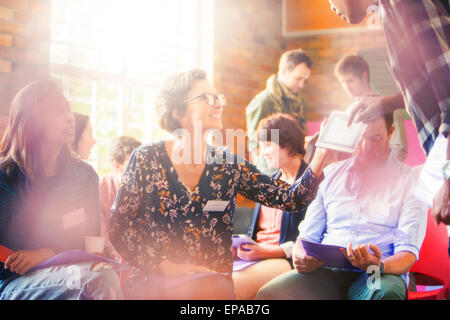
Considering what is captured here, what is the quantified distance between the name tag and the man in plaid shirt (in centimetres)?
114

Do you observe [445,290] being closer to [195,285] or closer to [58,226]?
[195,285]

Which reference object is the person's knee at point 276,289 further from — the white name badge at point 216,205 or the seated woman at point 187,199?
the white name badge at point 216,205

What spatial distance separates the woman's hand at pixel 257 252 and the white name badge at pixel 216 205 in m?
0.37

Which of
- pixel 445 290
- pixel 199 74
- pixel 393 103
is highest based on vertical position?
pixel 199 74

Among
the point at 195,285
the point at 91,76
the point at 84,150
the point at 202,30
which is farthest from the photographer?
the point at 202,30

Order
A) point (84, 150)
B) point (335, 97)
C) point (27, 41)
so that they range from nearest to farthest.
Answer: point (84, 150) → point (27, 41) → point (335, 97)

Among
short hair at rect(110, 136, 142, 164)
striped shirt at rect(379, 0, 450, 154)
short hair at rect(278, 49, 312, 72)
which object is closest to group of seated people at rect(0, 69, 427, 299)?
striped shirt at rect(379, 0, 450, 154)

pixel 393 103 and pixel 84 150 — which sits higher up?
pixel 393 103

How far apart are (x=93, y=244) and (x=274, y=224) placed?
2.59ft

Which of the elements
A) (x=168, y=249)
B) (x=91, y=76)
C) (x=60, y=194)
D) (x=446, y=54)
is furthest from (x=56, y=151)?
(x=446, y=54)

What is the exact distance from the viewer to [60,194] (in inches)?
59.9

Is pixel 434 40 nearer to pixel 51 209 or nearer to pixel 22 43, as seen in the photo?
pixel 51 209

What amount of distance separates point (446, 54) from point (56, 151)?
4.18ft

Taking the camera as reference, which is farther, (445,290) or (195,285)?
(445,290)
